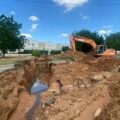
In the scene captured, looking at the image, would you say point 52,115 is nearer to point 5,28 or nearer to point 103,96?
point 103,96

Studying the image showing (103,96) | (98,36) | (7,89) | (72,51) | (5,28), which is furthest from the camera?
(98,36)

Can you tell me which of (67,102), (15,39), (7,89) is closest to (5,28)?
(15,39)

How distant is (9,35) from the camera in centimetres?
5478

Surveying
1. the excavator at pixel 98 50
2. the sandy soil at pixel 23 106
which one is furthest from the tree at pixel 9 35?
the sandy soil at pixel 23 106

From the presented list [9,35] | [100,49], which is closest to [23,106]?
[100,49]

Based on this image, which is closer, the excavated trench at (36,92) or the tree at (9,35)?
the excavated trench at (36,92)

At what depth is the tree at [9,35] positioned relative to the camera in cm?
5328

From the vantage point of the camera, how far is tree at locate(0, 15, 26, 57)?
53.3 metres

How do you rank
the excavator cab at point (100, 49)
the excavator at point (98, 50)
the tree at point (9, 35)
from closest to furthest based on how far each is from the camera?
the excavator at point (98, 50) < the excavator cab at point (100, 49) < the tree at point (9, 35)

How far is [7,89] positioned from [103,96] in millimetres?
6238

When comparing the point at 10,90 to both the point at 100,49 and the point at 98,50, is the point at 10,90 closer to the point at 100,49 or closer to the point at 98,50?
the point at 98,50

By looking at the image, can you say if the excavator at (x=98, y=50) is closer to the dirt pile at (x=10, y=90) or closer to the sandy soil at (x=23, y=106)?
the dirt pile at (x=10, y=90)

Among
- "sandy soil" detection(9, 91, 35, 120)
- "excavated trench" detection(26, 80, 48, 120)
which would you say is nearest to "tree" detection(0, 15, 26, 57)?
"excavated trench" detection(26, 80, 48, 120)

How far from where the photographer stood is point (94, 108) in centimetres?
A: 1061
